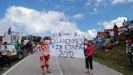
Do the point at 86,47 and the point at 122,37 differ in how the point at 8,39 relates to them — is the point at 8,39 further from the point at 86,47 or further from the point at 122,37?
the point at 86,47

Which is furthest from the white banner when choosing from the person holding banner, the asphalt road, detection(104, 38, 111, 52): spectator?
detection(104, 38, 111, 52): spectator

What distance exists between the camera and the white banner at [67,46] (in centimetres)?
2176

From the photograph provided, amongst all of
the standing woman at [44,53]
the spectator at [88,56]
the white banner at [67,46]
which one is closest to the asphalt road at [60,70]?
the spectator at [88,56]

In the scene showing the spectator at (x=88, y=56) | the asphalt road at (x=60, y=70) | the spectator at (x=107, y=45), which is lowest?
the asphalt road at (x=60, y=70)

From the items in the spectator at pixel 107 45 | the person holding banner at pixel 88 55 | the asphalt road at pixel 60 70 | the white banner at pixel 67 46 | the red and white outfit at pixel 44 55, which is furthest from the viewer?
the spectator at pixel 107 45

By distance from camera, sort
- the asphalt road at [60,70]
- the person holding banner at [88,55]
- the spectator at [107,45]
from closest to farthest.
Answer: the person holding banner at [88,55], the asphalt road at [60,70], the spectator at [107,45]

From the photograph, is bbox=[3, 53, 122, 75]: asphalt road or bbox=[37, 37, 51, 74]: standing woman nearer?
bbox=[3, 53, 122, 75]: asphalt road

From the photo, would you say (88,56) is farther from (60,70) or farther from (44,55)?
(44,55)

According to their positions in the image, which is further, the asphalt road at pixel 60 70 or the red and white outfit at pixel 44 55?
the red and white outfit at pixel 44 55

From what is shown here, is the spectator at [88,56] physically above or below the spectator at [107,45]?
below

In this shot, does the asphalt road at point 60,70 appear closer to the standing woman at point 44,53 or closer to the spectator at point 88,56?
the spectator at point 88,56

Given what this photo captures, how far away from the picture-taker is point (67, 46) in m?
22.1

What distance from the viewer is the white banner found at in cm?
2176

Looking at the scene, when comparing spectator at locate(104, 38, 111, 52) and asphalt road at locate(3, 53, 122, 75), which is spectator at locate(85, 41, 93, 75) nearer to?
asphalt road at locate(3, 53, 122, 75)
